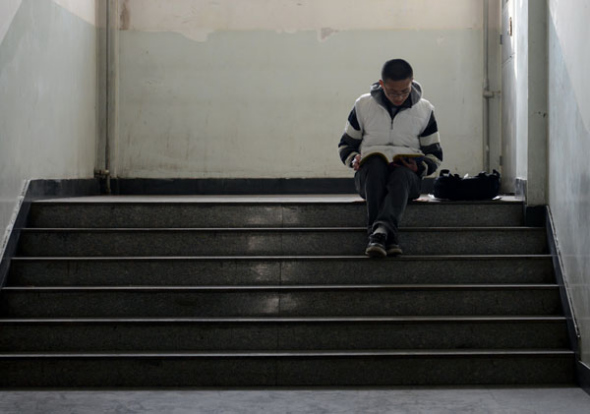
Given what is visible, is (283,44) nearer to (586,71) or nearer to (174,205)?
(174,205)

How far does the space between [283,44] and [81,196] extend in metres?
2.47

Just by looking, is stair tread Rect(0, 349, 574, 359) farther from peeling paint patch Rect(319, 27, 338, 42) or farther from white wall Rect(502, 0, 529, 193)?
peeling paint patch Rect(319, 27, 338, 42)

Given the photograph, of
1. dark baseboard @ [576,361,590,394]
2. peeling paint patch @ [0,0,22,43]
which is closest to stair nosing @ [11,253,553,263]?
dark baseboard @ [576,361,590,394]

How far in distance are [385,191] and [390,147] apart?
0.34 metres

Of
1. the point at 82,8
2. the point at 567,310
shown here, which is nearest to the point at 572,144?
the point at 567,310

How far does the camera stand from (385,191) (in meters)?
5.66

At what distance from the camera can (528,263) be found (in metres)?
5.51

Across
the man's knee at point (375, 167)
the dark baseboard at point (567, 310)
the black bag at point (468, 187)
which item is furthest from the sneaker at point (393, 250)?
the dark baseboard at point (567, 310)

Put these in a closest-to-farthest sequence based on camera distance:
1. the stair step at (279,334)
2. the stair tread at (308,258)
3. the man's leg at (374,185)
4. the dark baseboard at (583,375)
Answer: the dark baseboard at (583,375), the stair step at (279,334), the stair tread at (308,258), the man's leg at (374,185)

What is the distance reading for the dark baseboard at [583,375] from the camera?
14.7ft

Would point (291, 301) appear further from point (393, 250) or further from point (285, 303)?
point (393, 250)

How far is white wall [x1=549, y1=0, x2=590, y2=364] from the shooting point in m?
4.59

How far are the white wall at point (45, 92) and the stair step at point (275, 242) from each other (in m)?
0.54

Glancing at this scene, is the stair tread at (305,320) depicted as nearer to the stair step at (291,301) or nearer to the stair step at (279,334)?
the stair step at (279,334)
